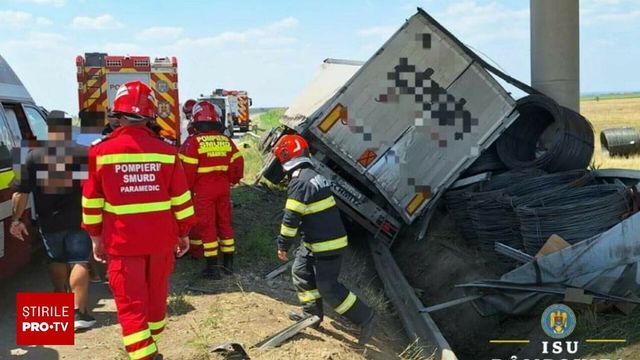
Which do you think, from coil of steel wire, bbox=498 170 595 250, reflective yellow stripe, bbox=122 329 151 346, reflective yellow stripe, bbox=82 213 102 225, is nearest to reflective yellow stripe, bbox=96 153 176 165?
reflective yellow stripe, bbox=82 213 102 225

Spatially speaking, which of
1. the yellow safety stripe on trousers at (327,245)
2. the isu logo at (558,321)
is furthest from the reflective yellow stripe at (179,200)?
the isu logo at (558,321)

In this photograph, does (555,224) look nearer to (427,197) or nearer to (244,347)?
(427,197)

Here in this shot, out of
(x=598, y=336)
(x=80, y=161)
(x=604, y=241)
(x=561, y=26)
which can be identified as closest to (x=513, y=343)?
(x=598, y=336)

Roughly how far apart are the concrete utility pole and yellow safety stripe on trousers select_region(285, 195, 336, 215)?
7418 millimetres

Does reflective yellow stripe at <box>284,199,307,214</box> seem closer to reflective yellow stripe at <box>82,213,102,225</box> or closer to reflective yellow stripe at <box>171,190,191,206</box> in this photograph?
reflective yellow stripe at <box>171,190,191,206</box>

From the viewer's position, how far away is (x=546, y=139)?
30.9 feet

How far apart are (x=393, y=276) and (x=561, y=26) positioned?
642 cm

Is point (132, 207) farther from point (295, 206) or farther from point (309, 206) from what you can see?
point (309, 206)

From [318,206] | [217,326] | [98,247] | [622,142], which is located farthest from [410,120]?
[622,142]

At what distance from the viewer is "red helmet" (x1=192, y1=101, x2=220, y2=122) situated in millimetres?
6410

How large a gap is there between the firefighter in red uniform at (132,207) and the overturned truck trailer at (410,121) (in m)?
4.07

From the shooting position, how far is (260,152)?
61.0 feet

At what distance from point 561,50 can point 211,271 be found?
26.2ft

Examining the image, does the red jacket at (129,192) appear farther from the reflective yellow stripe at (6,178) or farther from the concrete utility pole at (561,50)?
the concrete utility pole at (561,50)
